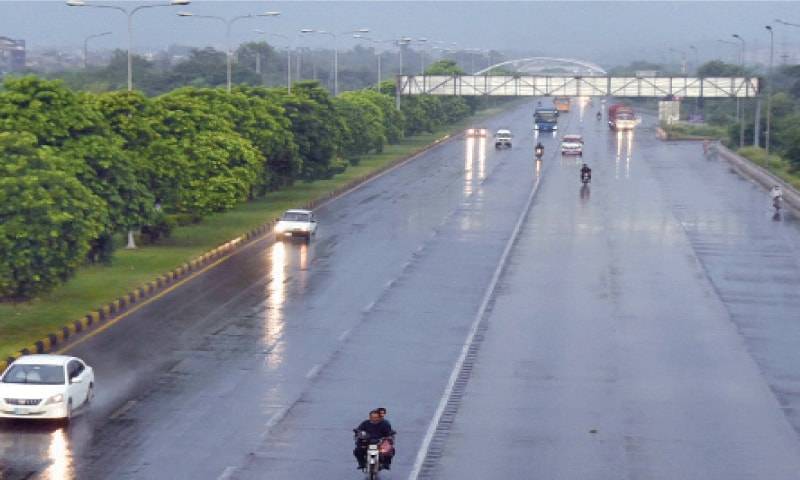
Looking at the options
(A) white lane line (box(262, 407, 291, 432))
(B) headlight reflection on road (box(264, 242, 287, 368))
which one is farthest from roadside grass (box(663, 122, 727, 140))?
(A) white lane line (box(262, 407, 291, 432))

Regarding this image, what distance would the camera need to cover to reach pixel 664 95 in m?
140

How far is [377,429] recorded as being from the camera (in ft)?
78.3

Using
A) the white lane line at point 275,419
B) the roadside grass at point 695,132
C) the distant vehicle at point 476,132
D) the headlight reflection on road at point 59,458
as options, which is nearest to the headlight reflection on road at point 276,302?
the white lane line at point 275,419

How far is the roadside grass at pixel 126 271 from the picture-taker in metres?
37.9

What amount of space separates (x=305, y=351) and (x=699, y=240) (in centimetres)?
2796

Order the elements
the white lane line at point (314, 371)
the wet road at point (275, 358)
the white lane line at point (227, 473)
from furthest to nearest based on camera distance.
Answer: the white lane line at point (314, 371) < the wet road at point (275, 358) < the white lane line at point (227, 473)

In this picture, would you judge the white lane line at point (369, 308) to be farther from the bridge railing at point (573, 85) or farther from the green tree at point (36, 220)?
the bridge railing at point (573, 85)

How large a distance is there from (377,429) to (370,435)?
0.54 feet

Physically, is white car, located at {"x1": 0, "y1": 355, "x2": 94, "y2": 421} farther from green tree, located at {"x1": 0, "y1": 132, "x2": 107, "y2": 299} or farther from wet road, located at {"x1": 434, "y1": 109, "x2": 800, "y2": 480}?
green tree, located at {"x1": 0, "y1": 132, "x2": 107, "y2": 299}

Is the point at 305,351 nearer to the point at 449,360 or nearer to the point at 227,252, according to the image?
the point at 449,360

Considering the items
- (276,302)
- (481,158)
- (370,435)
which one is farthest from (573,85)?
(370,435)

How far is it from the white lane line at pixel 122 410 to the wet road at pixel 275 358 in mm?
30

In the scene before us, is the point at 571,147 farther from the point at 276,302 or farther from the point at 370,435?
the point at 370,435

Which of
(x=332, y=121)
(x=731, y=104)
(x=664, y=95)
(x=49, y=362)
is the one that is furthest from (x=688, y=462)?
(x=731, y=104)
